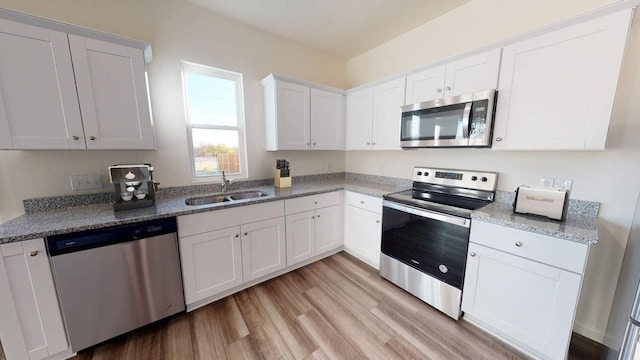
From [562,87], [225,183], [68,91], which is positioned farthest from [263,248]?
[562,87]

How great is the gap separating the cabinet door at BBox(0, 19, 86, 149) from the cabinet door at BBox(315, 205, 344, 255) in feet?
7.00

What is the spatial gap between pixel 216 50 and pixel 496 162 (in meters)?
2.97

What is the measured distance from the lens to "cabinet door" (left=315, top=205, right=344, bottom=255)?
2.48 m

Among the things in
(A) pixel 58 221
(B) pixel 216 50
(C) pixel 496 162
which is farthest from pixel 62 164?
(C) pixel 496 162

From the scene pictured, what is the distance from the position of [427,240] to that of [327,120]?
1.85 meters

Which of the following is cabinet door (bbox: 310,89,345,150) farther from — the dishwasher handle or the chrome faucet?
the dishwasher handle

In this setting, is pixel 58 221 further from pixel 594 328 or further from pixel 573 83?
pixel 594 328

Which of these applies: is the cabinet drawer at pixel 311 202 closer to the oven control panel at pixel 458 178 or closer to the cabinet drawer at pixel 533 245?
the oven control panel at pixel 458 178

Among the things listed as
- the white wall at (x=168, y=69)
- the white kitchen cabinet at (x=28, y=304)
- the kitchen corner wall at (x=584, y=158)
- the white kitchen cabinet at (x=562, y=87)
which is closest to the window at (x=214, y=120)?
the white wall at (x=168, y=69)

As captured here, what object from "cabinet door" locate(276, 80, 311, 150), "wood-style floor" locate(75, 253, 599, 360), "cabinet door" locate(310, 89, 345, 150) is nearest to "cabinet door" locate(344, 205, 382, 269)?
"wood-style floor" locate(75, 253, 599, 360)

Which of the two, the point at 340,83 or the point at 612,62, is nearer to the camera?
the point at 612,62

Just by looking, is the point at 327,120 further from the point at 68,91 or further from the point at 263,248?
the point at 68,91

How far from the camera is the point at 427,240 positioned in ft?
5.97

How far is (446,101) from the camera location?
6.07ft
